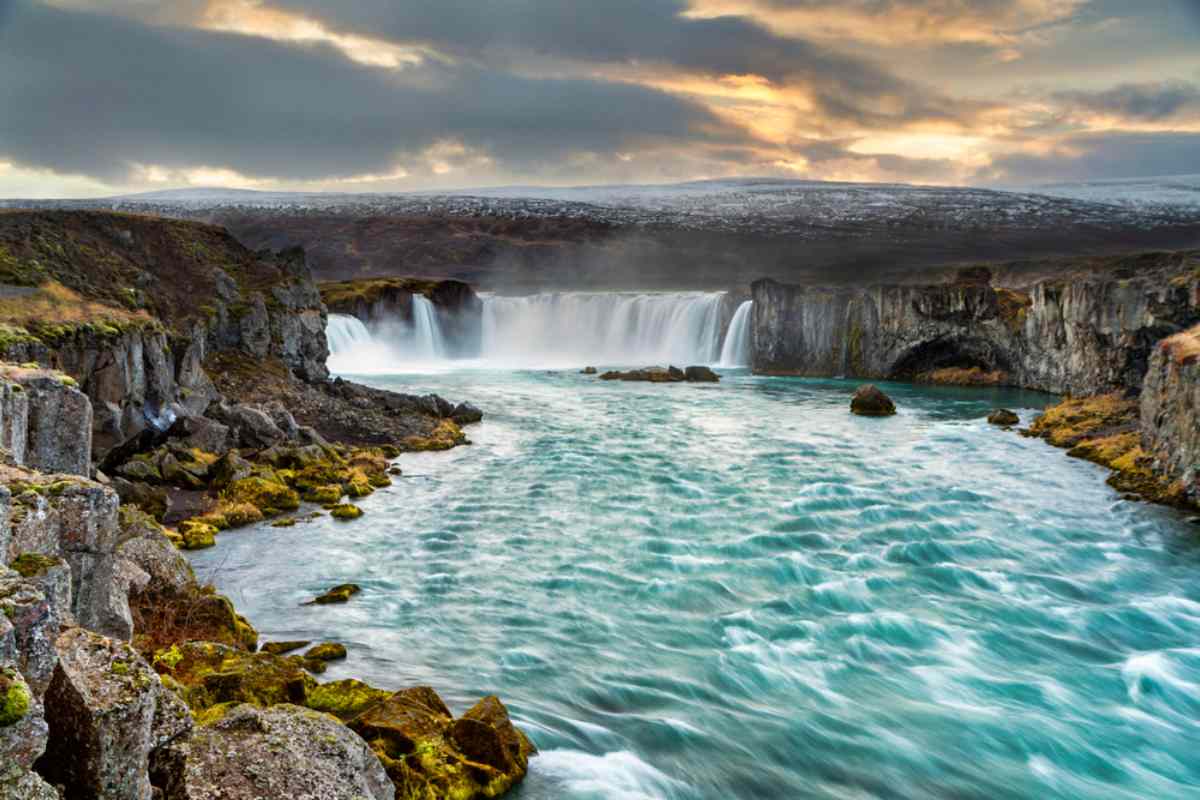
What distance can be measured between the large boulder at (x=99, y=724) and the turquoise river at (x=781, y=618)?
5.27 m

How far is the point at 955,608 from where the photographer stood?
16.3 meters

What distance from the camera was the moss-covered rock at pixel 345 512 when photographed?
72.6 ft

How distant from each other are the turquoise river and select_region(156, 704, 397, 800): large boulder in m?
3.30

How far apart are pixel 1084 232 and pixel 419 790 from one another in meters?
170

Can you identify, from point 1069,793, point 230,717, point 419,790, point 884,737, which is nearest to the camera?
point 230,717

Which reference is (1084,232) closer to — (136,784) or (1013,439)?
(1013,439)

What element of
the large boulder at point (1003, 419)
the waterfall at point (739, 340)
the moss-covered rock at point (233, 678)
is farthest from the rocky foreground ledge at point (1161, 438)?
the waterfall at point (739, 340)

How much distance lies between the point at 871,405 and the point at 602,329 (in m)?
50.7

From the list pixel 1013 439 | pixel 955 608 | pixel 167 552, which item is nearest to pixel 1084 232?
pixel 1013 439

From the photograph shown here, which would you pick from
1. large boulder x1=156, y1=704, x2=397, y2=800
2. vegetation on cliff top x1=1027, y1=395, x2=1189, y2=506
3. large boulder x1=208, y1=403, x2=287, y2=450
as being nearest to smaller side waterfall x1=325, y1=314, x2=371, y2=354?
large boulder x1=208, y1=403, x2=287, y2=450

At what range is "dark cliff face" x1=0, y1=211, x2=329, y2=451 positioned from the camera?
957 inches

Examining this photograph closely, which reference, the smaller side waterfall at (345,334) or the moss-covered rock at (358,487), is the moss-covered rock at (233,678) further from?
the smaller side waterfall at (345,334)

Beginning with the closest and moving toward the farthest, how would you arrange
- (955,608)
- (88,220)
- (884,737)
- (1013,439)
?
1. (884,737)
2. (955,608)
3. (1013,439)
4. (88,220)

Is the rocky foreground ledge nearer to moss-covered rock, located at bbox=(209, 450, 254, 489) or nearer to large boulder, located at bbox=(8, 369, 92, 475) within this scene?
large boulder, located at bbox=(8, 369, 92, 475)
